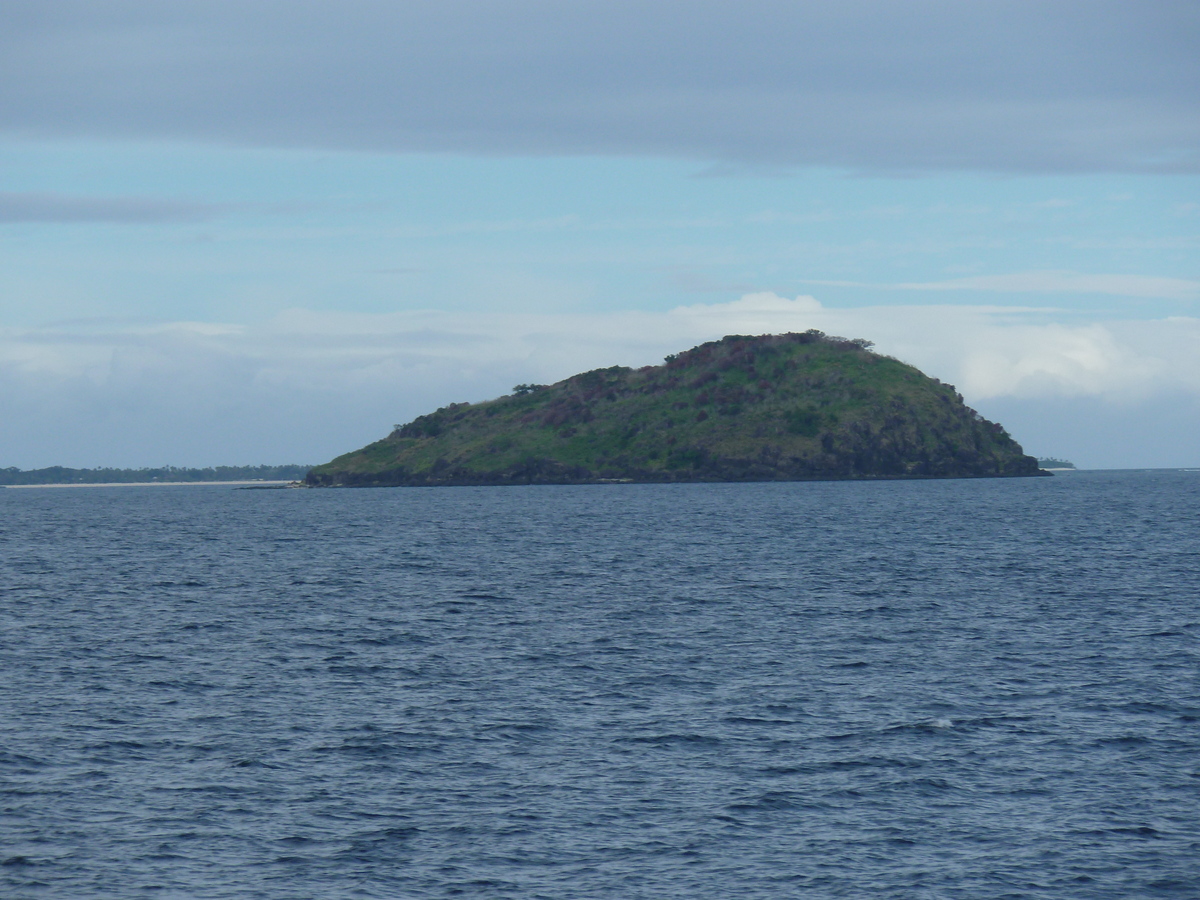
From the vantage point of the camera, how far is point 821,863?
74.4ft

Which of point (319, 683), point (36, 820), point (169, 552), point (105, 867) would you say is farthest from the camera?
point (169, 552)

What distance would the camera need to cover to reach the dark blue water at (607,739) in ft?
73.8

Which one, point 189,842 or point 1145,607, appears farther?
point 1145,607

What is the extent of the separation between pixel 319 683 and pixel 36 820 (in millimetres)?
15061

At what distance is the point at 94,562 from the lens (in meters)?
94.0

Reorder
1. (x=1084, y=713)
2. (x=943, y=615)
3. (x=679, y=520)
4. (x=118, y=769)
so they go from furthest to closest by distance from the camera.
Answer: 1. (x=679, y=520)
2. (x=943, y=615)
3. (x=1084, y=713)
4. (x=118, y=769)

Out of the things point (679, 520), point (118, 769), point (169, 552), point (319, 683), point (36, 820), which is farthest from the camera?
point (679, 520)

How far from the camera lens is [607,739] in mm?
31562

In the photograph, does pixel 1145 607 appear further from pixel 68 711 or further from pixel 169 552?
pixel 169 552

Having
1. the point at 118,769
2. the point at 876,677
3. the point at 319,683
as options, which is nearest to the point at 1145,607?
the point at 876,677

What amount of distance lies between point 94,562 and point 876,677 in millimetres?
73132

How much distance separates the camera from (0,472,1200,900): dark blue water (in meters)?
22.5

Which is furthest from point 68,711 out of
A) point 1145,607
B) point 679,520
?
point 679,520

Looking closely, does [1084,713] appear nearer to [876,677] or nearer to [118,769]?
[876,677]
